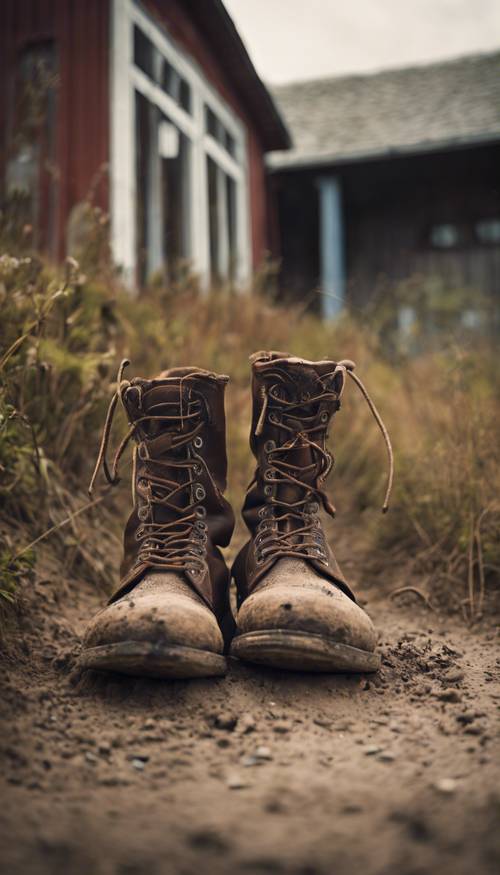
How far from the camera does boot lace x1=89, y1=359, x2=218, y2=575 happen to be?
1672mm

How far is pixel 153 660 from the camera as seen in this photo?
1374mm

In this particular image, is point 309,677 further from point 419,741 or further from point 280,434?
point 280,434

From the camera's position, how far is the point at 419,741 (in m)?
1.31

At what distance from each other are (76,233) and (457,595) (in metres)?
2.62

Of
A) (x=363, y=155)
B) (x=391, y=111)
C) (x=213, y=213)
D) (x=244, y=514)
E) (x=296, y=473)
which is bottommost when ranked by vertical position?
(x=244, y=514)

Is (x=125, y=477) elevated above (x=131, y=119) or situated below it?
below

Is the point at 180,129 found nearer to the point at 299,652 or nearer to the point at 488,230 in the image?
the point at 488,230

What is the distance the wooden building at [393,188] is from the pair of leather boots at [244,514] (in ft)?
20.8

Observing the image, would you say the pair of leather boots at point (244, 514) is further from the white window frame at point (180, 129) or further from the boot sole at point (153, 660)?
the white window frame at point (180, 129)

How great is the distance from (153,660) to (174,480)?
1.56 ft

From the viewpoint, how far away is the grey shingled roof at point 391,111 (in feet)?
27.3

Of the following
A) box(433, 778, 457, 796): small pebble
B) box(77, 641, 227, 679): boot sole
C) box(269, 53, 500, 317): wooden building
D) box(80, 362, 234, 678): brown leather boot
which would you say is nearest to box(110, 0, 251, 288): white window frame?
box(269, 53, 500, 317): wooden building

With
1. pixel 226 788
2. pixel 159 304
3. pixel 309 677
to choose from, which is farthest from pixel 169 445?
pixel 159 304

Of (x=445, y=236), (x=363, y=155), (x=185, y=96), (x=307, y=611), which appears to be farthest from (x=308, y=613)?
(x=445, y=236)
